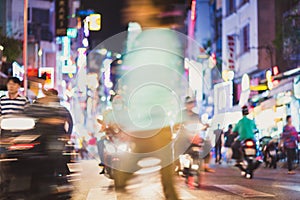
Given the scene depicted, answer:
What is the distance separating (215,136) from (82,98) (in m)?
33.1

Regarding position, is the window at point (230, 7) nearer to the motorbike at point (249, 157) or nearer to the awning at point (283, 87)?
the awning at point (283, 87)

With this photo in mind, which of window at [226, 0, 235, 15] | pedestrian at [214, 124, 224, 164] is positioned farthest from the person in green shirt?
window at [226, 0, 235, 15]

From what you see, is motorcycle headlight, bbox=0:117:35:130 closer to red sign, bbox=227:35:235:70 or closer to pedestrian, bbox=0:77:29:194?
pedestrian, bbox=0:77:29:194

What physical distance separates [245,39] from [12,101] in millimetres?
32242

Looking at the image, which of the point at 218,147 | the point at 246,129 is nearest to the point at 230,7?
the point at 218,147

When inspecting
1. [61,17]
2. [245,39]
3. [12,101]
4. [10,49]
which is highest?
[61,17]

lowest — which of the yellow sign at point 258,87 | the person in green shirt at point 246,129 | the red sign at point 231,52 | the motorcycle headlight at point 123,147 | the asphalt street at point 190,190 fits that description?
the asphalt street at point 190,190

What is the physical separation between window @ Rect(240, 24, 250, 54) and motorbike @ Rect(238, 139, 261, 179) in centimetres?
2329

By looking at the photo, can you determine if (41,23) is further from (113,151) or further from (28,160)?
(28,160)

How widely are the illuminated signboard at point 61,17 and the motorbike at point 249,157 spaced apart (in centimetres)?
2577

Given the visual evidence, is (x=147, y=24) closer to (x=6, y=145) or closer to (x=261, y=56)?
(x=6, y=145)

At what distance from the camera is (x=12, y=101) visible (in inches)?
353

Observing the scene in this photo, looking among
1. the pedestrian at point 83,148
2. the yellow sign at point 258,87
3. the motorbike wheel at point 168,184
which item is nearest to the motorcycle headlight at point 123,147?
the motorbike wheel at point 168,184

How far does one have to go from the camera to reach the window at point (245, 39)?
1535 inches
